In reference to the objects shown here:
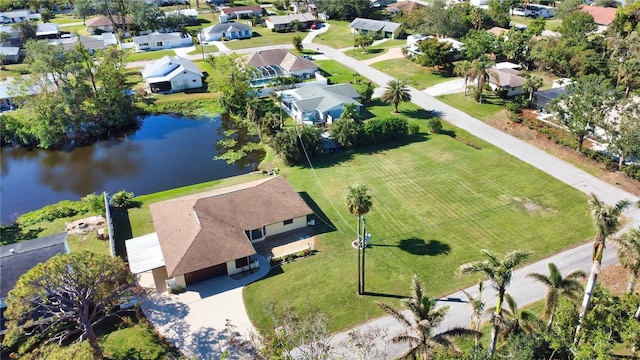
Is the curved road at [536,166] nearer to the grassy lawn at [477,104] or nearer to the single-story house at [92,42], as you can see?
the grassy lawn at [477,104]

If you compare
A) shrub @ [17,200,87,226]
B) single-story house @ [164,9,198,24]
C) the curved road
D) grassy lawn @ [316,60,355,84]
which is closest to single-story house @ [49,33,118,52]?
single-story house @ [164,9,198,24]

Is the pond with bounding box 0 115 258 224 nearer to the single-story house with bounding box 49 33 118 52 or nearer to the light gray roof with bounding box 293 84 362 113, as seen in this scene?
the light gray roof with bounding box 293 84 362 113

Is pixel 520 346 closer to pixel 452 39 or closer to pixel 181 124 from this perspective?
pixel 181 124

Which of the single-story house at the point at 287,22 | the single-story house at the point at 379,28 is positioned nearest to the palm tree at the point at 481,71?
the single-story house at the point at 379,28

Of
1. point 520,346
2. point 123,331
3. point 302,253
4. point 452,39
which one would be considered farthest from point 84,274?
point 452,39

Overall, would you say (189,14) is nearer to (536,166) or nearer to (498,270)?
(536,166)

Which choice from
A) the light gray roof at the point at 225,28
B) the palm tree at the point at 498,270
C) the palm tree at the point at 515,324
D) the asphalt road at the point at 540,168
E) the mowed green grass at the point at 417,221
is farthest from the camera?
the light gray roof at the point at 225,28
